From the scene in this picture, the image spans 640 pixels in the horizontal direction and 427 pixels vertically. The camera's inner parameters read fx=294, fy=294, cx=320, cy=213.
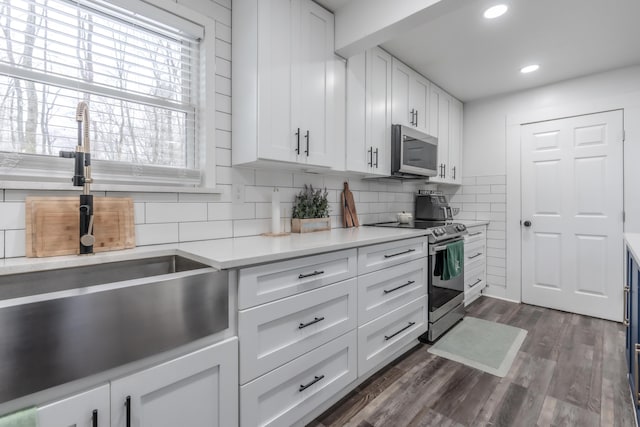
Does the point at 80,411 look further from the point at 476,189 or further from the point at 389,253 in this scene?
the point at 476,189

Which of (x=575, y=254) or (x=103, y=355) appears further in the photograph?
(x=575, y=254)

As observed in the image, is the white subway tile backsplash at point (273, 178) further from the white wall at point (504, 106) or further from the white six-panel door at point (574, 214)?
the white six-panel door at point (574, 214)

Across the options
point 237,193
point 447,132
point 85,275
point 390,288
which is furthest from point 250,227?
point 447,132

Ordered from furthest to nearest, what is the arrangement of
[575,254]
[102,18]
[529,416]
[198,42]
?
[575,254] < [198,42] < [529,416] < [102,18]

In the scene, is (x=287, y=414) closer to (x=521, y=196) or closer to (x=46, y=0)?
(x=46, y=0)

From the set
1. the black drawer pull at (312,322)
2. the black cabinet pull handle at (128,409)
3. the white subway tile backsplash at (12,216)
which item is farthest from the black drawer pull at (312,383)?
the white subway tile backsplash at (12,216)

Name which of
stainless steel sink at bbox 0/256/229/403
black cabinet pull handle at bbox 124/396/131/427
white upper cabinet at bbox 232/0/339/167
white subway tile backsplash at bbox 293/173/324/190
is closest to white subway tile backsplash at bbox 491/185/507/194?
white subway tile backsplash at bbox 293/173/324/190

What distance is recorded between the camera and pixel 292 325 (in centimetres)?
139

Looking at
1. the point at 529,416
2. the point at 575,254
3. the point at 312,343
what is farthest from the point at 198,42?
the point at 575,254

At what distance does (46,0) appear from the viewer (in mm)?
1300

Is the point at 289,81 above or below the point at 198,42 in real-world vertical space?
below

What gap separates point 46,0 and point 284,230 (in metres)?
1.66

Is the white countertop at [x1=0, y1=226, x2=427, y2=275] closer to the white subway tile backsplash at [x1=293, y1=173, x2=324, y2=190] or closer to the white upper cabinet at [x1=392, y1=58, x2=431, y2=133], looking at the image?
the white subway tile backsplash at [x1=293, y1=173, x2=324, y2=190]

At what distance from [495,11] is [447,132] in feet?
5.24
